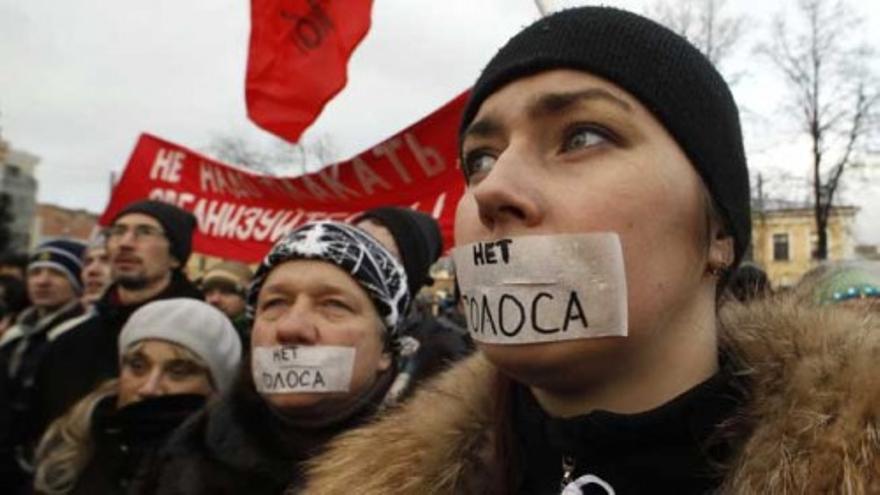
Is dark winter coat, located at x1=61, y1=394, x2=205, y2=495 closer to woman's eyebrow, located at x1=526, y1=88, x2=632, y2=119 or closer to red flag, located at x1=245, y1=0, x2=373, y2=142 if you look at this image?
→ woman's eyebrow, located at x1=526, y1=88, x2=632, y2=119

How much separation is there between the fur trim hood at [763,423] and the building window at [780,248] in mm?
48675

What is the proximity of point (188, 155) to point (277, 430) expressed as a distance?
3.84 metres

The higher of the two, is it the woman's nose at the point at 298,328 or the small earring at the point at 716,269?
the small earring at the point at 716,269

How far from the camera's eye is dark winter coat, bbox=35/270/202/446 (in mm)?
3398

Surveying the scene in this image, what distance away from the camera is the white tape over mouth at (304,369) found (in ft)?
7.03

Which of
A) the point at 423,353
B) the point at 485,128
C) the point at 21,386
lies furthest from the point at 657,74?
the point at 21,386

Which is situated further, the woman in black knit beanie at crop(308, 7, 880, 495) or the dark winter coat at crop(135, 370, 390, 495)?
the dark winter coat at crop(135, 370, 390, 495)

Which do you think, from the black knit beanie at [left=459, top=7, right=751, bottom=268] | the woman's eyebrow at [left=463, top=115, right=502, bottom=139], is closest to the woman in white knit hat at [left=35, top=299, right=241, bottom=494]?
the woman's eyebrow at [left=463, top=115, right=502, bottom=139]

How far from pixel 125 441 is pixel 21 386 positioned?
169 cm

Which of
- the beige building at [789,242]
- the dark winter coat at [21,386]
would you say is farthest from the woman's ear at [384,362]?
the beige building at [789,242]

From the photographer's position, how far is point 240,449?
2.12 metres

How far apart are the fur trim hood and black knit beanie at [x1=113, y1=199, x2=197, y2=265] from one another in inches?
106

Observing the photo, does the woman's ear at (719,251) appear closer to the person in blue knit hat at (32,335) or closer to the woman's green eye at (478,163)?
the woman's green eye at (478,163)

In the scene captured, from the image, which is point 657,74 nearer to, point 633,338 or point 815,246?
point 633,338
